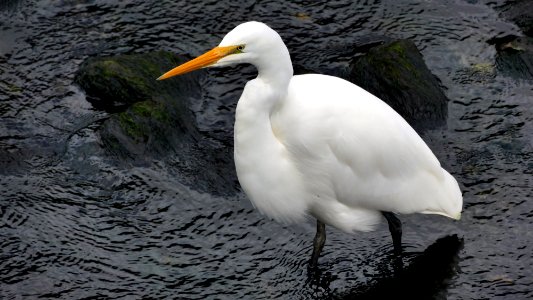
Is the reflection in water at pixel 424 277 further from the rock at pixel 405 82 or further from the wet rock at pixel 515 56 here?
the wet rock at pixel 515 56

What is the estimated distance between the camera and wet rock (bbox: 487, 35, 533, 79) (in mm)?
6828

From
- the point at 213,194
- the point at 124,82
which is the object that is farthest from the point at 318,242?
the point at 124,82

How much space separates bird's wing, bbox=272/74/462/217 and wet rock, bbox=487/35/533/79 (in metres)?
1.81

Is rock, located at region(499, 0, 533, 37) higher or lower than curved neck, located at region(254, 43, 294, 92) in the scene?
lower

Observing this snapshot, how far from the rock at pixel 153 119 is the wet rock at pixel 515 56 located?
7.39 feet

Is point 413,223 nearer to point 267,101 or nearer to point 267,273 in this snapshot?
point 267,273

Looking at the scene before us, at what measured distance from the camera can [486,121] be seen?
6414 millimetres

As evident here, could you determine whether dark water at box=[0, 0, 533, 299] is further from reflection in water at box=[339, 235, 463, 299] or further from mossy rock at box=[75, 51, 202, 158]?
mossy rock at box=[75, 51, 202, 158]

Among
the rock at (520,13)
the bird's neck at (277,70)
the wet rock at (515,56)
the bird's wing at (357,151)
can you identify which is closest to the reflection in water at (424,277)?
the bird's wing at (357,151)

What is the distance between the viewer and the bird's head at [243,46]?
14.9ft

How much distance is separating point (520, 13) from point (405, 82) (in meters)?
1.53

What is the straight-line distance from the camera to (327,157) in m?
5.01

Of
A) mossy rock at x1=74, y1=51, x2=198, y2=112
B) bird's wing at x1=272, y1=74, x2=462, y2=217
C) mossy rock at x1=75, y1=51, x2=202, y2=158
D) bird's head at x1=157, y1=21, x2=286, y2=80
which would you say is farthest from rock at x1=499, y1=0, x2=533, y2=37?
bird's head at x1=157, y1=21, x2=286, y2=80

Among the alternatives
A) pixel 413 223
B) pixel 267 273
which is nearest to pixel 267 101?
pixel 267 273
